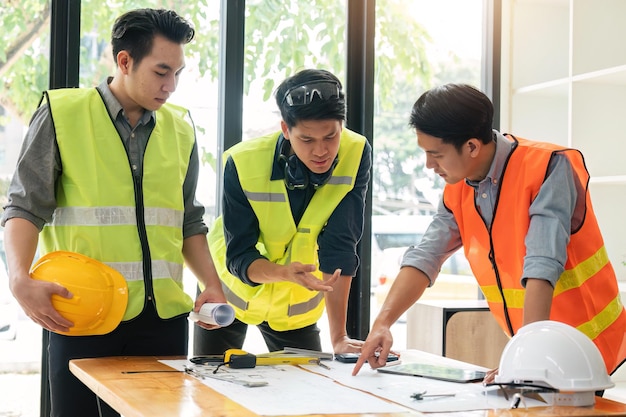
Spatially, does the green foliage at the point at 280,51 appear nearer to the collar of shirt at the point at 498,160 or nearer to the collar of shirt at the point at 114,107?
the collar of shirt at the point at 114,107

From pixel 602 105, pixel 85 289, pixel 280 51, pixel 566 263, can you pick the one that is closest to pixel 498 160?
pixel 566 263

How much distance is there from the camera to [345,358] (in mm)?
2211

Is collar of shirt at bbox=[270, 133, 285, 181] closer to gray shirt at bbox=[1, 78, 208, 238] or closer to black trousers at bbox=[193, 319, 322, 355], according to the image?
gray shirt at bbox=[1, 78, 208, 238]

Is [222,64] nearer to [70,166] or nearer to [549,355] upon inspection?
[70,166]

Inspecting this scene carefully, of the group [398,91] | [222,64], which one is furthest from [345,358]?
[398,91]

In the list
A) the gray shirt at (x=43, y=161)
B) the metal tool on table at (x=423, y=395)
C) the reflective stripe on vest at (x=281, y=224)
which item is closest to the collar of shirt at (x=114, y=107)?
the gray shirt at (x=43, y=161)

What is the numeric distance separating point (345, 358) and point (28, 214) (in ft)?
3.09

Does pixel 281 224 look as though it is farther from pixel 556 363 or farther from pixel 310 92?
pixel 556 363

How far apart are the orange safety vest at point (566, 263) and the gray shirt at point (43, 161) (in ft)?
3.25

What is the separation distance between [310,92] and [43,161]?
0.76 m

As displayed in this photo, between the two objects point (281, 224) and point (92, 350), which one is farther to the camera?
point (281, 224)

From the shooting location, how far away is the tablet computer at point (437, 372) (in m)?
1.96

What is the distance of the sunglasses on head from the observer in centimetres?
231

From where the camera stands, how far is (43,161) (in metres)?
2.22
